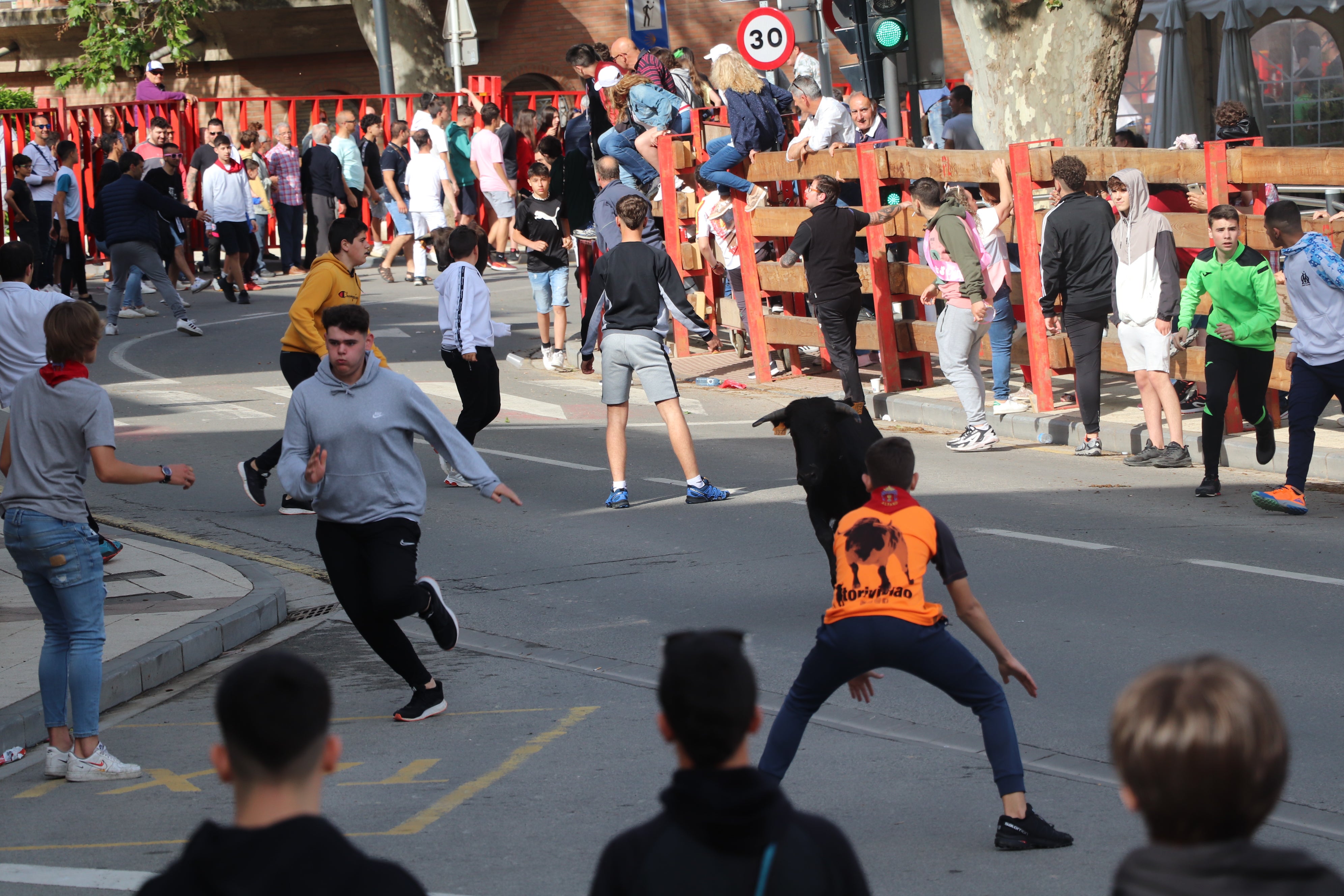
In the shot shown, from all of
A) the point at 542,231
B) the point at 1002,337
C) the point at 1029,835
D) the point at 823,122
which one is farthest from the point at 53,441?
the point at 823,122

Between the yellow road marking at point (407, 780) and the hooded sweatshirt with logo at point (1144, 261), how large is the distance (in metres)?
7.00

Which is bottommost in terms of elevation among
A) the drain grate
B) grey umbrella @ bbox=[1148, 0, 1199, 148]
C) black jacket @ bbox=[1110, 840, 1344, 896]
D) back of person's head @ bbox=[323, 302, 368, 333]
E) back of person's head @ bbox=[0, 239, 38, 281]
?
the drain grate

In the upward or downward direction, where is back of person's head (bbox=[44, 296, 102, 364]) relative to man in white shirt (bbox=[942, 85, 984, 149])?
downward

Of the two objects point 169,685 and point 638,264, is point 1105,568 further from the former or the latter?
point 169,685

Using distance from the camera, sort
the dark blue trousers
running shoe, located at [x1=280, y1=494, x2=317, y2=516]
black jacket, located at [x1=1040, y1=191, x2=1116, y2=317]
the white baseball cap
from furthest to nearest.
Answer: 1. the white baseball cap
2. black jacket, located at [x1=1040, y1=191, x2=1116, y2=317]
3. running shoe, located at [x1=280, y1=494, x2=317, y2=516]
4. the dark blue trousers

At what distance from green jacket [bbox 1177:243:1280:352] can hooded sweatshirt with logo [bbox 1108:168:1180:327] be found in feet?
3.41

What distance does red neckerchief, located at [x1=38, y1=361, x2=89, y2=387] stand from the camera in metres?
6.05

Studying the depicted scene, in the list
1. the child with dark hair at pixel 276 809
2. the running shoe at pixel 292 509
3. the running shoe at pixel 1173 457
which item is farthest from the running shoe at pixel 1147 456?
the child with dark hair at pixel 276 809

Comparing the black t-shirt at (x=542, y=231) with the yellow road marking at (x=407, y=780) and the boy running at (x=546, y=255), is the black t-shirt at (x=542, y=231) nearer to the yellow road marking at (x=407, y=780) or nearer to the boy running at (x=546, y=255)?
the boy running at (x=546, y=255)

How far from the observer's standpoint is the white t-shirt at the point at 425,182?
22875mm

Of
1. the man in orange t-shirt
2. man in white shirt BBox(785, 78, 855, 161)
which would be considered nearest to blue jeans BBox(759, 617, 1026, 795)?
the man in orange t-shirt

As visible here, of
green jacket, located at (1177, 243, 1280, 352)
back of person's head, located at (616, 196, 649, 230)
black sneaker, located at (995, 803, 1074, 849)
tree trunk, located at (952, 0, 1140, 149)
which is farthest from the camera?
tree trunk, located at (952, 0, 1140, 149)

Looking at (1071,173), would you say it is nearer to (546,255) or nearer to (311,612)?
(546,255)

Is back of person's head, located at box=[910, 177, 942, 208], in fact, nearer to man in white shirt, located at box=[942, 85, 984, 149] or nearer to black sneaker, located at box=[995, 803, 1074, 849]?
man in white shirt, located at box=[942, 85, 984, 149]
